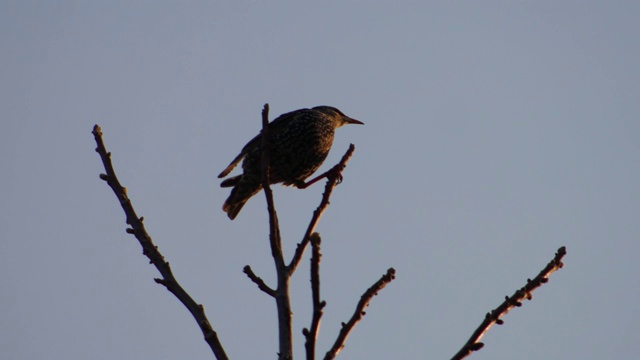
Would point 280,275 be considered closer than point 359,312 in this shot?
No

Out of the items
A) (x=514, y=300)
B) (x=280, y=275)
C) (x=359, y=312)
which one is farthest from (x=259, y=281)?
(x=514, y=300)

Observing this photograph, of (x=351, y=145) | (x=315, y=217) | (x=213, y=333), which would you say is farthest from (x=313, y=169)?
(x=213, y=333)

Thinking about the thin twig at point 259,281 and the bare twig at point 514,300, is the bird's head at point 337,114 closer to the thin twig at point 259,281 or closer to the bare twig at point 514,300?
the thin twig at point 259,281

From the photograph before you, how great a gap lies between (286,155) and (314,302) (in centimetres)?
479

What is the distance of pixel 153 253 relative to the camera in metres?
3.70

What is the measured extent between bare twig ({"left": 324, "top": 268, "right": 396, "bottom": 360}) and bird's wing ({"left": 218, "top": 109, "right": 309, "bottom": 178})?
13.8 feet

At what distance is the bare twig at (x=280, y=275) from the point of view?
3.18m

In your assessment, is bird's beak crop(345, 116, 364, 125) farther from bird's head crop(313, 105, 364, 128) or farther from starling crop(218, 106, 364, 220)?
starling crop(218, 106, 364, 220)

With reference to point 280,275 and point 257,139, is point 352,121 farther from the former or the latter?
point 280,275

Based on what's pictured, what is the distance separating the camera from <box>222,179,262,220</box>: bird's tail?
7.54 metres

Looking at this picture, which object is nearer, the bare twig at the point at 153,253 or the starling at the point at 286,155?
the bare twig at the point at 153,253

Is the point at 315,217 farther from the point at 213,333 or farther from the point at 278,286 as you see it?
the point at 213,333

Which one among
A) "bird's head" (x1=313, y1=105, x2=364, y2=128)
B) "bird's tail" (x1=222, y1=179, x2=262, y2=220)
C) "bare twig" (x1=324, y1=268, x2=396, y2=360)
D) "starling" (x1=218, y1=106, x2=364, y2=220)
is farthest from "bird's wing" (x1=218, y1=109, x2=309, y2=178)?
"bare twig" (x1=324, y1=268, x2=396, y2=360)

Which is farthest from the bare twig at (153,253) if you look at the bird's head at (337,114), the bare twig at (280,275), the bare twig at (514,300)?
the bird's head at (337,114)
